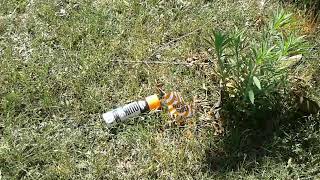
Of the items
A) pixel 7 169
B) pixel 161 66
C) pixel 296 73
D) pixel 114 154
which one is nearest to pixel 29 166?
pixel 7 169

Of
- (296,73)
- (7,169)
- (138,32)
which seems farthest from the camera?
(138,32)

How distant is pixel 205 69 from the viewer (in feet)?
11.5

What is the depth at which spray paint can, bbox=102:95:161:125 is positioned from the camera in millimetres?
3248

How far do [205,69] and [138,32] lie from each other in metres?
0.62

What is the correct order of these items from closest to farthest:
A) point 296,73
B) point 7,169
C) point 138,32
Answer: point 7,169 < point 296,73 < point 138,32

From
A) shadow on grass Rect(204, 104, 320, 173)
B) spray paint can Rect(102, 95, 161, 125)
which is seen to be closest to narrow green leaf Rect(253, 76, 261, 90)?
shadow on grass Rect(204, 104, 320, 173)

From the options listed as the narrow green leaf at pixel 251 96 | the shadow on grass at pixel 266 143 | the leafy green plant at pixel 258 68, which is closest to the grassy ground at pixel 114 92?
the shadow on grass at pixel 266 143

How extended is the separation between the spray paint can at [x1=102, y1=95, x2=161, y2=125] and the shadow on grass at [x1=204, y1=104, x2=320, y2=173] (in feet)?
1.67

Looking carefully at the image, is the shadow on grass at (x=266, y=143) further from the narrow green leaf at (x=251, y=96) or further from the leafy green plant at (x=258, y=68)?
the narrow green leaf at (x=251, y=96)

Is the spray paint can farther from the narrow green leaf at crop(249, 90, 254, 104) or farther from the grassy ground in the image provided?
the narrow green leaf at crop(249, 90, 254, 104)

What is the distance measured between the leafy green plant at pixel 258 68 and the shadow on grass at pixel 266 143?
0.37ft

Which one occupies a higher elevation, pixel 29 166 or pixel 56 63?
pixel 56 63

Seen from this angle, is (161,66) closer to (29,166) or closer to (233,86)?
(233,86)

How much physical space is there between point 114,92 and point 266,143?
1127 mm
